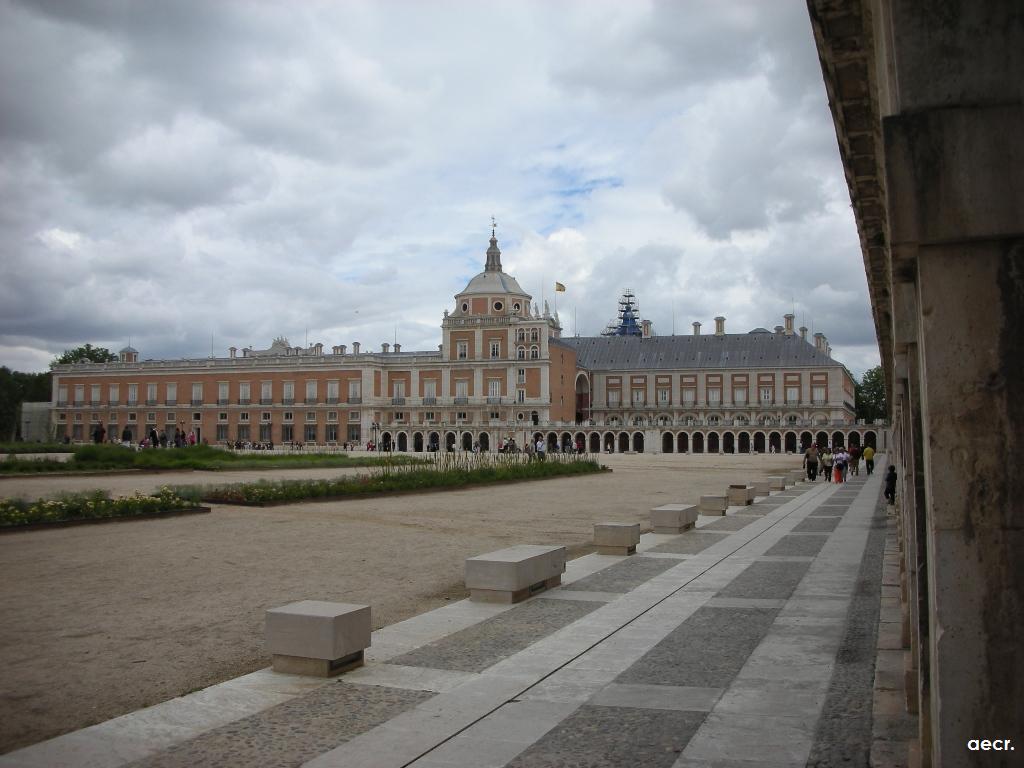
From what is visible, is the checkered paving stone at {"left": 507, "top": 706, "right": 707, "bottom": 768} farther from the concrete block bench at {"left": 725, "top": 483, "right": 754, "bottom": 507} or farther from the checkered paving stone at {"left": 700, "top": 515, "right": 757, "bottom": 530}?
the concrete block bench at {"left": 725, "top": 483, "right": 754, "bottom": 507}

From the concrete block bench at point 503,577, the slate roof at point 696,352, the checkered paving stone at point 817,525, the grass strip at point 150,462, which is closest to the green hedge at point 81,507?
the concrete block bench at point 503,577

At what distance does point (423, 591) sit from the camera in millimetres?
9750

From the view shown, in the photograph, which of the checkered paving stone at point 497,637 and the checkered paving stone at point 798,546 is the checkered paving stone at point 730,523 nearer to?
the checkered paving stone at point 798,546

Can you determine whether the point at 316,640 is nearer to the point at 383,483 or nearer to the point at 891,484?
the point at 891,484

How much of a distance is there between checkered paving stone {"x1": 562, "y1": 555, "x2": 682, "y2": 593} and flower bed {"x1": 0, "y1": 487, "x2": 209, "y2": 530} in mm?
8884

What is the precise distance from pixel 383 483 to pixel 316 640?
1768 cm

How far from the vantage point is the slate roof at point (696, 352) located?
280ft

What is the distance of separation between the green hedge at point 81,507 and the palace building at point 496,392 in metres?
60.7

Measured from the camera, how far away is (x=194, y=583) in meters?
10.0

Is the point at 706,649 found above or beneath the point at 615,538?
beneath

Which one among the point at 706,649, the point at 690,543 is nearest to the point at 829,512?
the point at 690,543

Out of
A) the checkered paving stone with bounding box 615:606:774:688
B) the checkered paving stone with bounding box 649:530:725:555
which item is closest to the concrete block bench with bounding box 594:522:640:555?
the checkered paving stone with bounding box 649:530:725:555

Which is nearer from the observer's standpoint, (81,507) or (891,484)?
(81,507)

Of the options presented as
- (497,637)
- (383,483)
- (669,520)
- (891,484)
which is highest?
(891,484)
